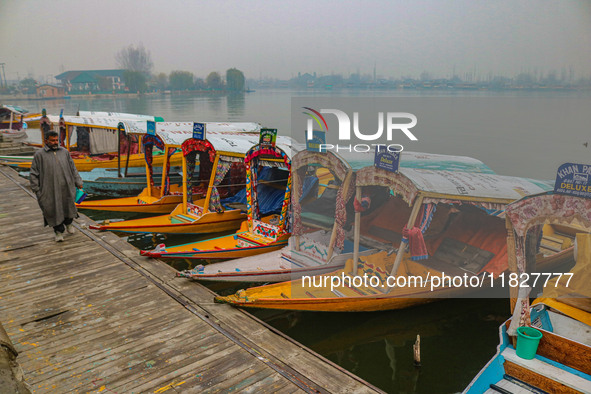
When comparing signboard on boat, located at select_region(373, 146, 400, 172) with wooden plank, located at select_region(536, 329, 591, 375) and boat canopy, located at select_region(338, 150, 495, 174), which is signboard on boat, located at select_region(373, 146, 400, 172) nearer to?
boat canopy, located at select_region(338, 150, 495, 174)

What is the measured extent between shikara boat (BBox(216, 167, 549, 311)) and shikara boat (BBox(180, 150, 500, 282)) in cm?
26

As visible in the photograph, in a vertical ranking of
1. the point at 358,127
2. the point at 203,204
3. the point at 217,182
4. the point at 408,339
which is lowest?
the point at 408,339

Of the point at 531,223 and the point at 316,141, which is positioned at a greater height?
the point at 316,141

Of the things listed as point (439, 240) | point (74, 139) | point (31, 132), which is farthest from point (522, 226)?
point (31, 132)

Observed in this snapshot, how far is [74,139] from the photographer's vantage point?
18.0 metres

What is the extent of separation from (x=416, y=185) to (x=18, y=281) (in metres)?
5.89

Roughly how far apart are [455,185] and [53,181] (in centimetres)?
640

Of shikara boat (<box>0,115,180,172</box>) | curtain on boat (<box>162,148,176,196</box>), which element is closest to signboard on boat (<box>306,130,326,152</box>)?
curtain on boat (<box>162,148,176,196</box>)

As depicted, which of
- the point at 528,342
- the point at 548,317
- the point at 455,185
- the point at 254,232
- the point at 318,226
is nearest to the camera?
the point at 528,342

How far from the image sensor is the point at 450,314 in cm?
680

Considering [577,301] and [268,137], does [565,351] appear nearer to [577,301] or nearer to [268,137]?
[577,301]

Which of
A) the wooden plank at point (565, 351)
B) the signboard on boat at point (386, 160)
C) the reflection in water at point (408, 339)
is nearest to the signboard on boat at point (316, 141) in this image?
the signboard on boat at point (386, 160)

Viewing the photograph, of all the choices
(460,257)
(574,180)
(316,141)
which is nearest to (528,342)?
(574,180)

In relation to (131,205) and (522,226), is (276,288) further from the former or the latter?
(131,205)
